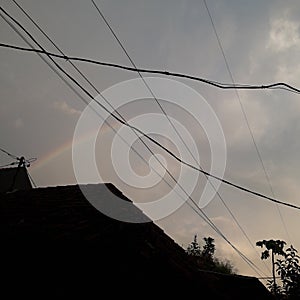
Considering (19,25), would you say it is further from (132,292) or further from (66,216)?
(132,292)

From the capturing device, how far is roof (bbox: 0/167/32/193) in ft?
67.1

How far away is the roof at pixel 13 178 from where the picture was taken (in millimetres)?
20466

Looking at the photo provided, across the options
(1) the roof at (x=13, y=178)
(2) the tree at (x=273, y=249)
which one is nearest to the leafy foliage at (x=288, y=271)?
(2) the tree at (x=273, y=249)

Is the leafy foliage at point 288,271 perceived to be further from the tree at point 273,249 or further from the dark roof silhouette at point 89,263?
the dark roof silhouette at point 89,263

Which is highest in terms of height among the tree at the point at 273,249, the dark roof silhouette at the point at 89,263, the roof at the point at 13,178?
the roof at the point at 13,178

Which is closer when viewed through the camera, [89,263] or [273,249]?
[89,263]

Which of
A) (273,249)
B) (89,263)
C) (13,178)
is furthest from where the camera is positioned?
(13,178)

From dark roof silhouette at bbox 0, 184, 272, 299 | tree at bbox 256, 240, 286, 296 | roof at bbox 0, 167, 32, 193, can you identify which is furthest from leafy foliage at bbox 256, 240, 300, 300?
roof at bbox 0, 167, 32, 193

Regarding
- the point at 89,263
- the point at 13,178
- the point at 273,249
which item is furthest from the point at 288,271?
the point at 13,178

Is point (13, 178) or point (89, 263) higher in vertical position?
point (13, 178)

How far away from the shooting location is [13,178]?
20281 mm

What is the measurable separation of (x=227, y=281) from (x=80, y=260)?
5.09 m

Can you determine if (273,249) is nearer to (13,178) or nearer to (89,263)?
(89,263)

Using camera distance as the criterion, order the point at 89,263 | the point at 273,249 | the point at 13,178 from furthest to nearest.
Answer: the point at 13,178 → the point at 273,249 → the point at 89,263
